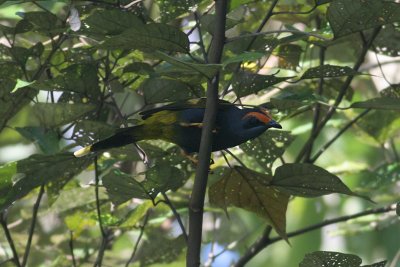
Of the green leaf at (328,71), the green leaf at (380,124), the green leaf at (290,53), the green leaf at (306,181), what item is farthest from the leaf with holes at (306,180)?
the green leaf at (380,124)

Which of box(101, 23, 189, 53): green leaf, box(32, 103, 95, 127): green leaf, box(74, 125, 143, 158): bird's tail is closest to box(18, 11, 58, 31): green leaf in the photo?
box(32, 103, 95, 127): green leaf

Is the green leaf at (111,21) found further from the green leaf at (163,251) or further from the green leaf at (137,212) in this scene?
the green leaf at (163,251)

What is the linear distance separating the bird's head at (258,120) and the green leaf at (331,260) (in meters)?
0.43

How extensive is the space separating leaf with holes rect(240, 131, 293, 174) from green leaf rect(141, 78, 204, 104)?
264 millimetres

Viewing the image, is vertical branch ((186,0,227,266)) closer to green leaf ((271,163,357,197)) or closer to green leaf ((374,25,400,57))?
green leaf ((271,163,357,197))

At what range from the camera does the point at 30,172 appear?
205cm

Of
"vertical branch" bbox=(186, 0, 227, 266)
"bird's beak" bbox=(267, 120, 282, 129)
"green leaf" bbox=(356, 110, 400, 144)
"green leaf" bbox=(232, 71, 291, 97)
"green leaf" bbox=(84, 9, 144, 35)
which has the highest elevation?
"green leaf" bbox=(356, 110, 400, 144)

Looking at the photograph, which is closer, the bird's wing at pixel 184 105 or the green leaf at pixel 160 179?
the green leaf at pixel 160 179

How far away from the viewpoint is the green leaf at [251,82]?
1.96 m

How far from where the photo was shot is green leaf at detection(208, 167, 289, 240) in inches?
83.3

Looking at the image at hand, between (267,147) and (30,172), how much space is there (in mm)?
680

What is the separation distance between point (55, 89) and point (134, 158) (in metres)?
0.41

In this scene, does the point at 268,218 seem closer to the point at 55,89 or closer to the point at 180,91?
the point at 180,91

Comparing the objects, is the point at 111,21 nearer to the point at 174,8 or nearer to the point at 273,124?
the point at 174,8
